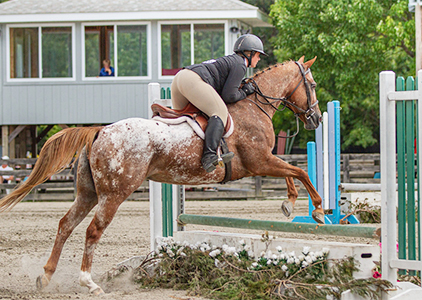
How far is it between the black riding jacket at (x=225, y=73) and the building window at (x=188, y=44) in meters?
12.1

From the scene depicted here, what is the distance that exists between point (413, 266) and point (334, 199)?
12.8 ft

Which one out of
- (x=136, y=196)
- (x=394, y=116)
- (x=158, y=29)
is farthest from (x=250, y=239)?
(x=158, y=29)

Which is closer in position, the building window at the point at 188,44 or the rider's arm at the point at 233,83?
the rider's arm at the point at 233,83

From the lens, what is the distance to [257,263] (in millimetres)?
4602

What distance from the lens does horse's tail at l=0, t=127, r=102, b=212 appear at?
478cm

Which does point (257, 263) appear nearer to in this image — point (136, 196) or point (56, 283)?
point (56, 283)

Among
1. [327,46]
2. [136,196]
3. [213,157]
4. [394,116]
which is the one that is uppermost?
[327,46]

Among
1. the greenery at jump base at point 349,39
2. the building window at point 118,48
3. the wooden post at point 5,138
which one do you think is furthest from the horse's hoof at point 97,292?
the wooden post at point 5,138

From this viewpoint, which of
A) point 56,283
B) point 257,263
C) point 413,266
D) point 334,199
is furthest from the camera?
point 334,199

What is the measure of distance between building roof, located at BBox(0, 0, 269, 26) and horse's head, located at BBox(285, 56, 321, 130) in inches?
457

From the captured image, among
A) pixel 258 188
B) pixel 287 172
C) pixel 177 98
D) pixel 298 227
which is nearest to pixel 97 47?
pixel 258 188

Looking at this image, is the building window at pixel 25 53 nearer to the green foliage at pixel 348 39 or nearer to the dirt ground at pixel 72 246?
the dirt ground at pixel 72 246

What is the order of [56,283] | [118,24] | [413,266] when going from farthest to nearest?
[118,24]
[56,283]
[413,266]

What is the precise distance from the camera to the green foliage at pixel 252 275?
4.12 m
